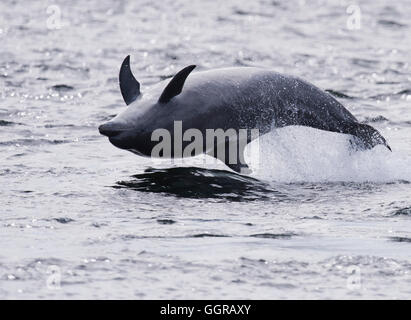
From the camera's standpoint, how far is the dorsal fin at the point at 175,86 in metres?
12.0

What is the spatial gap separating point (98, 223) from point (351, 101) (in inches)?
374

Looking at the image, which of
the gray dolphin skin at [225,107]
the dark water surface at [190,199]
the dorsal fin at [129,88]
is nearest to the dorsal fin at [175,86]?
the gray dolphin skin at [225,107]

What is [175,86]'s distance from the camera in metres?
12.1

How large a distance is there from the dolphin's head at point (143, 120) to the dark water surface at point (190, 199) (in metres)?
0.60

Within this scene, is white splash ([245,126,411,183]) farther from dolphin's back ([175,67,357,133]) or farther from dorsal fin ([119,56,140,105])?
dorsal fin ([119,56,140,105])

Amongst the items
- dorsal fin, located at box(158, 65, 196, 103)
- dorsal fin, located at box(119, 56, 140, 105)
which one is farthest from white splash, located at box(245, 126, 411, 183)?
dorsal fin, located at box(119, 56, 140, 105)

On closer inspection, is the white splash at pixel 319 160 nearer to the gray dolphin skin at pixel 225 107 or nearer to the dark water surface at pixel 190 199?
the dark water surface at pixel 190 199

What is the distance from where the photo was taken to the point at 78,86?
65.7 feet

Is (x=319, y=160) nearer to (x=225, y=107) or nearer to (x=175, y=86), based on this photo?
(x=225, y=107)
